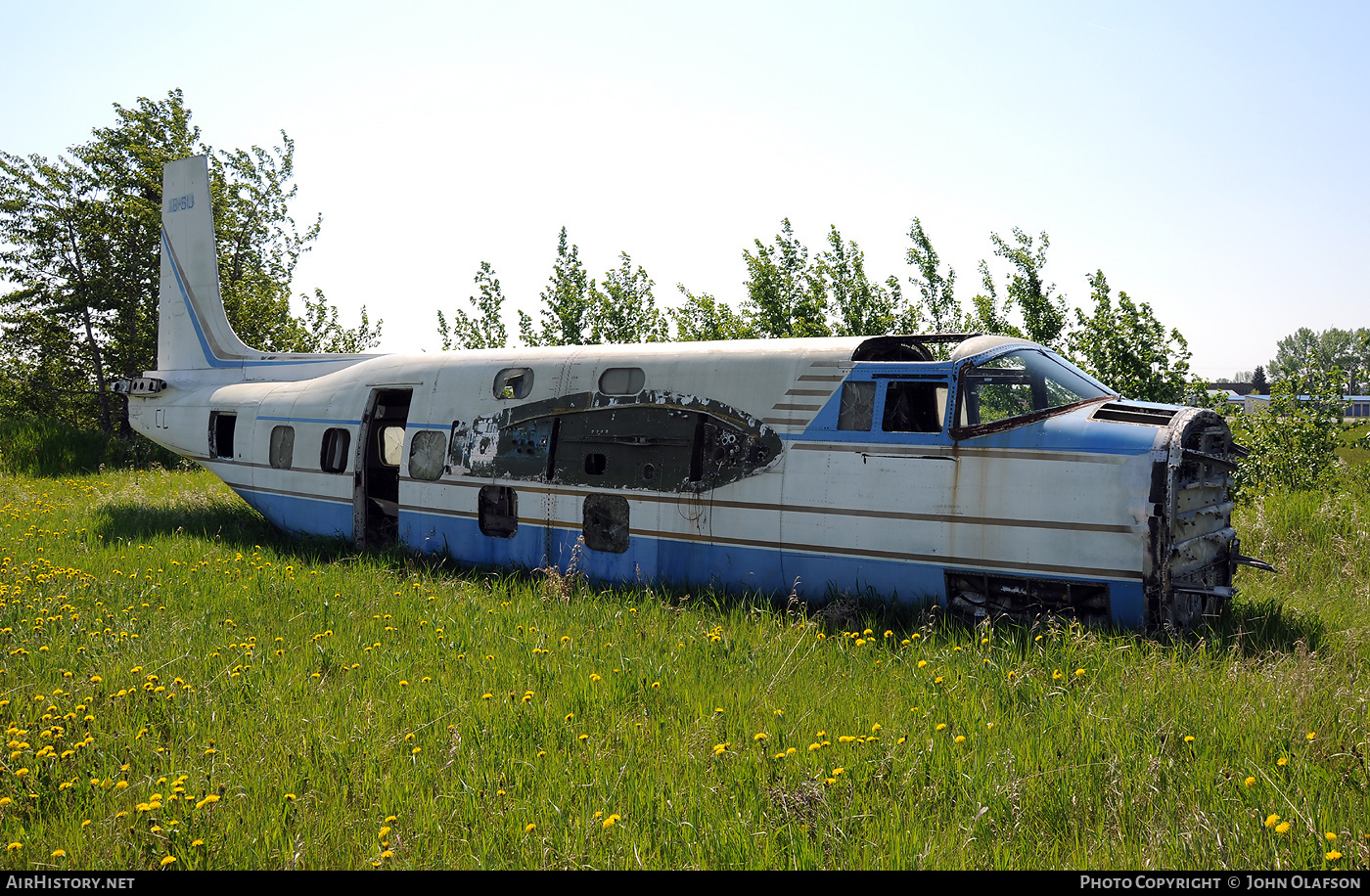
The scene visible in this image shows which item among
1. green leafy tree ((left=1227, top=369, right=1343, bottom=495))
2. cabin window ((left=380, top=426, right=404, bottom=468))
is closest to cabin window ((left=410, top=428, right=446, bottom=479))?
cabin window ((left=380, top=426, right=404, bottom=468))

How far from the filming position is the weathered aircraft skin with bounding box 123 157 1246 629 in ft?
21.4

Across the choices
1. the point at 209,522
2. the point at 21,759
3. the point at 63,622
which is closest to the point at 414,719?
the point at 21,759

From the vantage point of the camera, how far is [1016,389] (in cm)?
721

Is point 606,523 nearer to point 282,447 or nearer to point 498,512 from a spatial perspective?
point 498,512

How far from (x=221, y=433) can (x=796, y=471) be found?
31.8ft

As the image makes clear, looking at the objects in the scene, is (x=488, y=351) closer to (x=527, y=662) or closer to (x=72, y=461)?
(x=527, y=662)

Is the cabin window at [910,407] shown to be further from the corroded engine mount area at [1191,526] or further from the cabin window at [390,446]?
the cabin window at [390,446]

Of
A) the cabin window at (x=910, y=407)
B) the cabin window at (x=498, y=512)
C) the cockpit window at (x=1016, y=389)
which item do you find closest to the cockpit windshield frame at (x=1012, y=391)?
the cockpit window at (x=1016, y=389)

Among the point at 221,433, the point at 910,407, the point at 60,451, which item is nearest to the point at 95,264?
the point at 60,451

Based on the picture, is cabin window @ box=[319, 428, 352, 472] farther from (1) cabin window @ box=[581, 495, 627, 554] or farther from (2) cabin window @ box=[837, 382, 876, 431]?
(2) cabin window @ box=[837, 382, 876, 431]

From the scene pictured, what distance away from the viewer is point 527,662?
6.14 meters

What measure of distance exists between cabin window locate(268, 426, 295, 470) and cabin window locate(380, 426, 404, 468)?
4.10ft

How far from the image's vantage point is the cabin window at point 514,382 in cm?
966
